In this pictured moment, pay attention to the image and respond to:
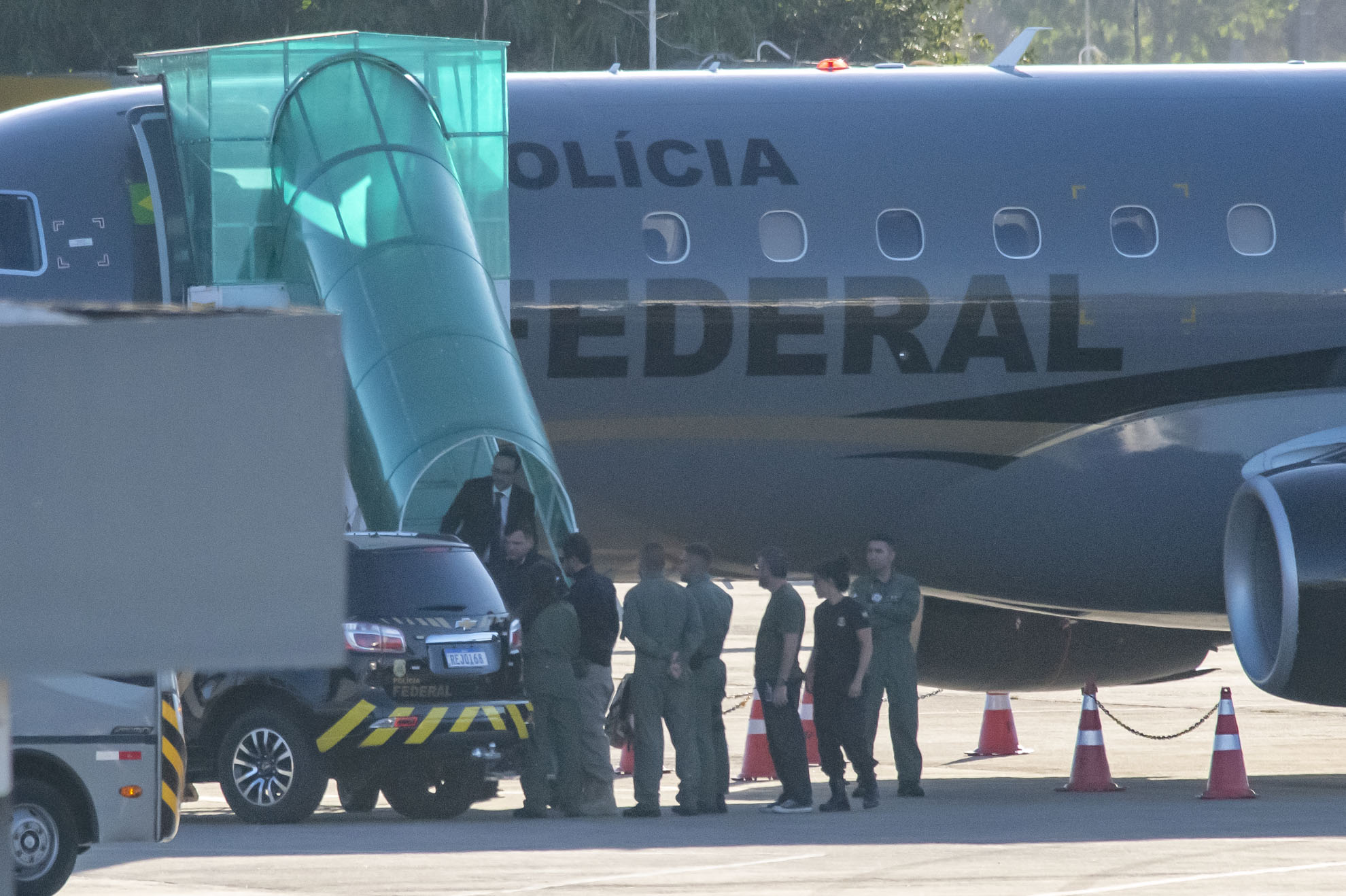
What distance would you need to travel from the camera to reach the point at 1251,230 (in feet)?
53.7

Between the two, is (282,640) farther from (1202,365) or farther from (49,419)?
(1202,365)

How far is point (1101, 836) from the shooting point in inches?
512

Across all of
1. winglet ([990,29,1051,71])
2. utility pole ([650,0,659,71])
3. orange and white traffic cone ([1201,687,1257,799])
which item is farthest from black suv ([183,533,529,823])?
utility pole ([650,0,659,71])

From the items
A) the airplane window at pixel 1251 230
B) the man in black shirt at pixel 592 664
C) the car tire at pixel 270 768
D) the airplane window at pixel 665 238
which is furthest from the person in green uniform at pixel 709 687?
the airplane window at pixel 1251 230

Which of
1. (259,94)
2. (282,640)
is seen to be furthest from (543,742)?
(282,640)

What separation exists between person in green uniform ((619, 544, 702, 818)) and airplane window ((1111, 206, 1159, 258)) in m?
4.35

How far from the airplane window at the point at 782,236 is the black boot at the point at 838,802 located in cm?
383

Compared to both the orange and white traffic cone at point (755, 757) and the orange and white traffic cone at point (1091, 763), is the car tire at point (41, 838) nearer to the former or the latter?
the orange and white traffic cone at point (755, 757)

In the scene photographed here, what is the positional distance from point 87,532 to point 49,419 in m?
0.23

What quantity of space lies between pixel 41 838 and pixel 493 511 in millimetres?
4818

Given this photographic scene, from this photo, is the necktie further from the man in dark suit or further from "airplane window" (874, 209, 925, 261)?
"airplane window" (874, 209, 925, 261)

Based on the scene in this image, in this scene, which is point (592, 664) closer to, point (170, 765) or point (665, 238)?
point (665, 238)

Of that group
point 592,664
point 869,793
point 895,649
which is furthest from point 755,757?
point 592,664

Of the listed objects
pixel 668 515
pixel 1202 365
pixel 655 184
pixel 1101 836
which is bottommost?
pixel 1101 836
